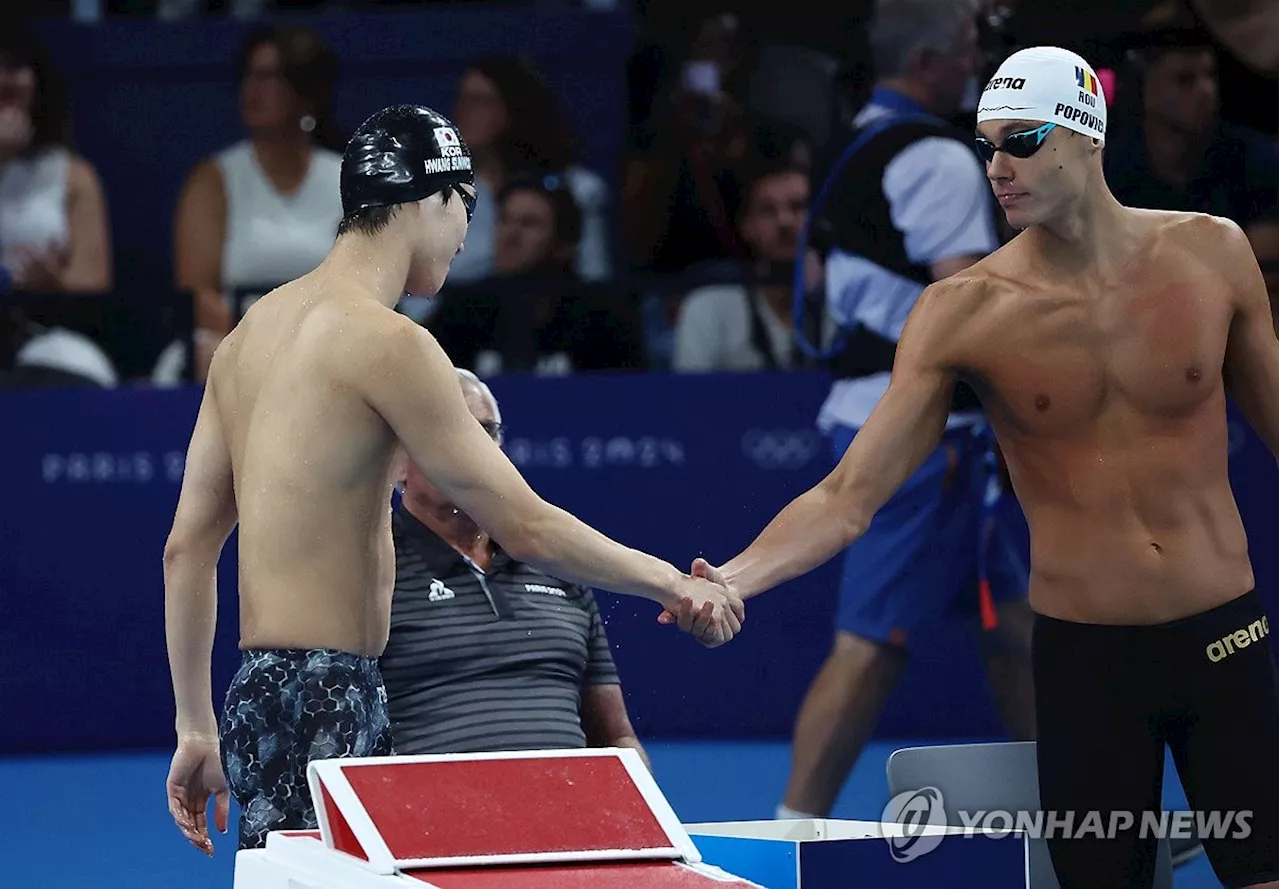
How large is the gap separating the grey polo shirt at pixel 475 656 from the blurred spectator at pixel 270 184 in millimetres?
3820

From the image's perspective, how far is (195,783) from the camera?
160 inches

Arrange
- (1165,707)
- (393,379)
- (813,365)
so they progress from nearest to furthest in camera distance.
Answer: (393,379) → (1165,707) → (813,365)

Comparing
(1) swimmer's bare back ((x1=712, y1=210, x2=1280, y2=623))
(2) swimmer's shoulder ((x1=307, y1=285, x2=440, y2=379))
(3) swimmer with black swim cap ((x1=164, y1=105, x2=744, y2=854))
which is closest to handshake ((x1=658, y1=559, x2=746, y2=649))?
(3) swimmer with black swim cap ((x1=164, y1=105, x2=744, y2=854))

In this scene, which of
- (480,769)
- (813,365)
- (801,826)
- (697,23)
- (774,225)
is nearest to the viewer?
(480,769)

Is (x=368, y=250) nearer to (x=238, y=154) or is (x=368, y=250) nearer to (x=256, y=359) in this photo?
(x=256, y=359)

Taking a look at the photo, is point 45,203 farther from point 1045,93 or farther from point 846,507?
point 1045,93

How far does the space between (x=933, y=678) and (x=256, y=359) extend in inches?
175

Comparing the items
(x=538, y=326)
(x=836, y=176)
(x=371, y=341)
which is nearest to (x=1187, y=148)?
(x=836, y=176)

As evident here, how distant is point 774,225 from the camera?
8367 mm

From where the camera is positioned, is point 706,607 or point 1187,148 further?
point 1187,148

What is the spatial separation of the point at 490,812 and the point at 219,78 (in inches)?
244

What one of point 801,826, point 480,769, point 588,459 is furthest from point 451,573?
point 588,459

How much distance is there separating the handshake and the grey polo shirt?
42 cm

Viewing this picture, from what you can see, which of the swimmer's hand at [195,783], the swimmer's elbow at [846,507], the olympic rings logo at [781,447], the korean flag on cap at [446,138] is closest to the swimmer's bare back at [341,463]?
the korean flag on cap at [446,138]
